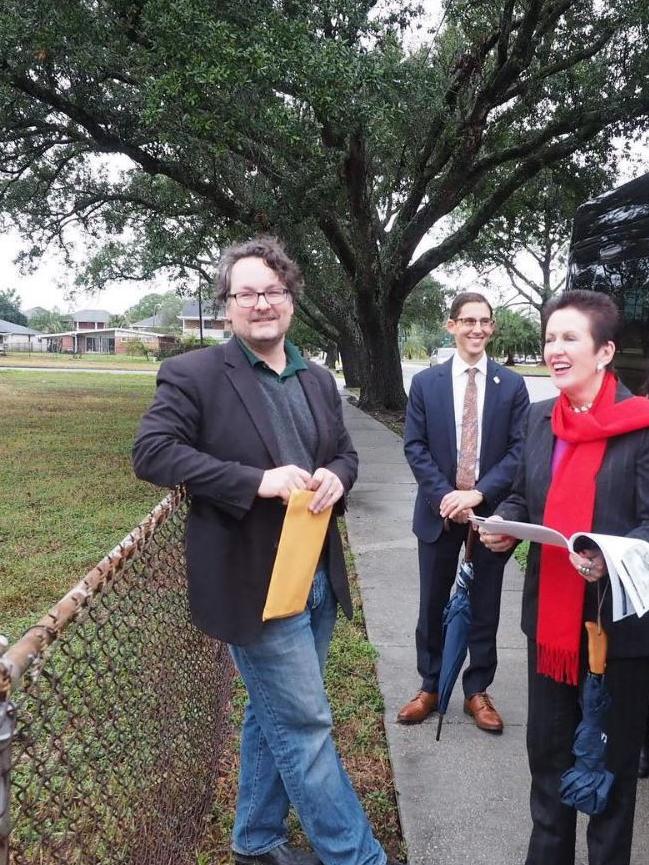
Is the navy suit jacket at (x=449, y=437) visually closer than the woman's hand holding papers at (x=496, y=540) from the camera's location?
No

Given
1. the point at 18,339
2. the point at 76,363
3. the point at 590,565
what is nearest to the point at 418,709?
the point at 590,565

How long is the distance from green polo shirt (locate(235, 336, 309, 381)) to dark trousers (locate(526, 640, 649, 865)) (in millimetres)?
1084

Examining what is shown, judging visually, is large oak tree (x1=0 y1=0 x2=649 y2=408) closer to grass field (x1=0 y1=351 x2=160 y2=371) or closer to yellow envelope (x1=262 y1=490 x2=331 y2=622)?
yellow envelope (x1=262 y1=490 x2=331 y2=622)

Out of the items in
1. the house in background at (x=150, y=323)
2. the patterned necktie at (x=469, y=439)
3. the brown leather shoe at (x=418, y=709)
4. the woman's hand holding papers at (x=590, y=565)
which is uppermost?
the house in background at (x=150, y=323)

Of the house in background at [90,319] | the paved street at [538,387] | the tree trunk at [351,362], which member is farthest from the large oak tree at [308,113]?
the house in background at [90,319]

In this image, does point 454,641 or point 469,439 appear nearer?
point 454,641

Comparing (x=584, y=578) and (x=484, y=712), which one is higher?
(x=584, y=578)

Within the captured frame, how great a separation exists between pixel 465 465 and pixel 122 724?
183cm

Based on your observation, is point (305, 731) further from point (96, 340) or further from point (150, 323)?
point (150, 323)

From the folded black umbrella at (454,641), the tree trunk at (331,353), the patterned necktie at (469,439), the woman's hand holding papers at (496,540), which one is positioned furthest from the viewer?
the tree trunk at (331,353)

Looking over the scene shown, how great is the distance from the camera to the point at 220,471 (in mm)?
1973

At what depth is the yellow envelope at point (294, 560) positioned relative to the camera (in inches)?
80.0

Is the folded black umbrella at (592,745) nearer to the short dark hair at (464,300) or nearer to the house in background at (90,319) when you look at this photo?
the short dark hair at (464,300)

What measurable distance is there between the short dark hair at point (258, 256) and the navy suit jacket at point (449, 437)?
1231 mm
